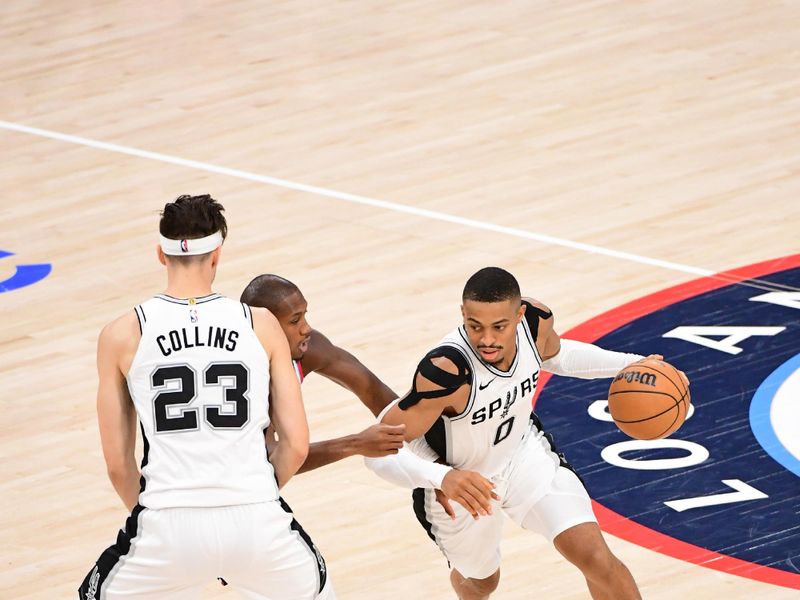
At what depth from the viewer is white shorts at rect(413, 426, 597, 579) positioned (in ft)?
21.4

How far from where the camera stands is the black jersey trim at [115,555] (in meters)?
5.44

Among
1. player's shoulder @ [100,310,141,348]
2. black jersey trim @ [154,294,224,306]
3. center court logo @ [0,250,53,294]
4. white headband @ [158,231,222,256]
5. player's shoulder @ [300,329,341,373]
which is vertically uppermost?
white headband @ [158,231,222,256]

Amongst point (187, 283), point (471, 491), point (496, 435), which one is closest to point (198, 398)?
point (187, 283)

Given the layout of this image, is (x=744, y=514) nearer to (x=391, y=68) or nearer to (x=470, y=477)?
(x=470, y=477)

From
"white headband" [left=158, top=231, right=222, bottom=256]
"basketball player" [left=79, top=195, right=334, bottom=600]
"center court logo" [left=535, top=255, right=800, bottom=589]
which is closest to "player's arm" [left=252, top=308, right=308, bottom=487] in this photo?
"basketball player" [left=79, top=195, right=334, bottom=600]

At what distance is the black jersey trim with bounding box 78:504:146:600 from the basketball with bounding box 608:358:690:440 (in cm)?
224

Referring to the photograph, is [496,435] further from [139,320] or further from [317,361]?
[139,320]

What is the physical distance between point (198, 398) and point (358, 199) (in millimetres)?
7404

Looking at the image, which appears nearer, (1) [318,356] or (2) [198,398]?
(2) [198,398]

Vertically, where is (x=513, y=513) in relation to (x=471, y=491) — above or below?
below

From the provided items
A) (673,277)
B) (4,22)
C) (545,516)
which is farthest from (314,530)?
(4,22)

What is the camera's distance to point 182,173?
13.4 meters

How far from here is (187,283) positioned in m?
5.46

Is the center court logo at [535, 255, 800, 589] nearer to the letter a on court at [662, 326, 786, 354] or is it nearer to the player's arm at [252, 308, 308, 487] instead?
the letter a on court at [662, 326, 786, 354]
